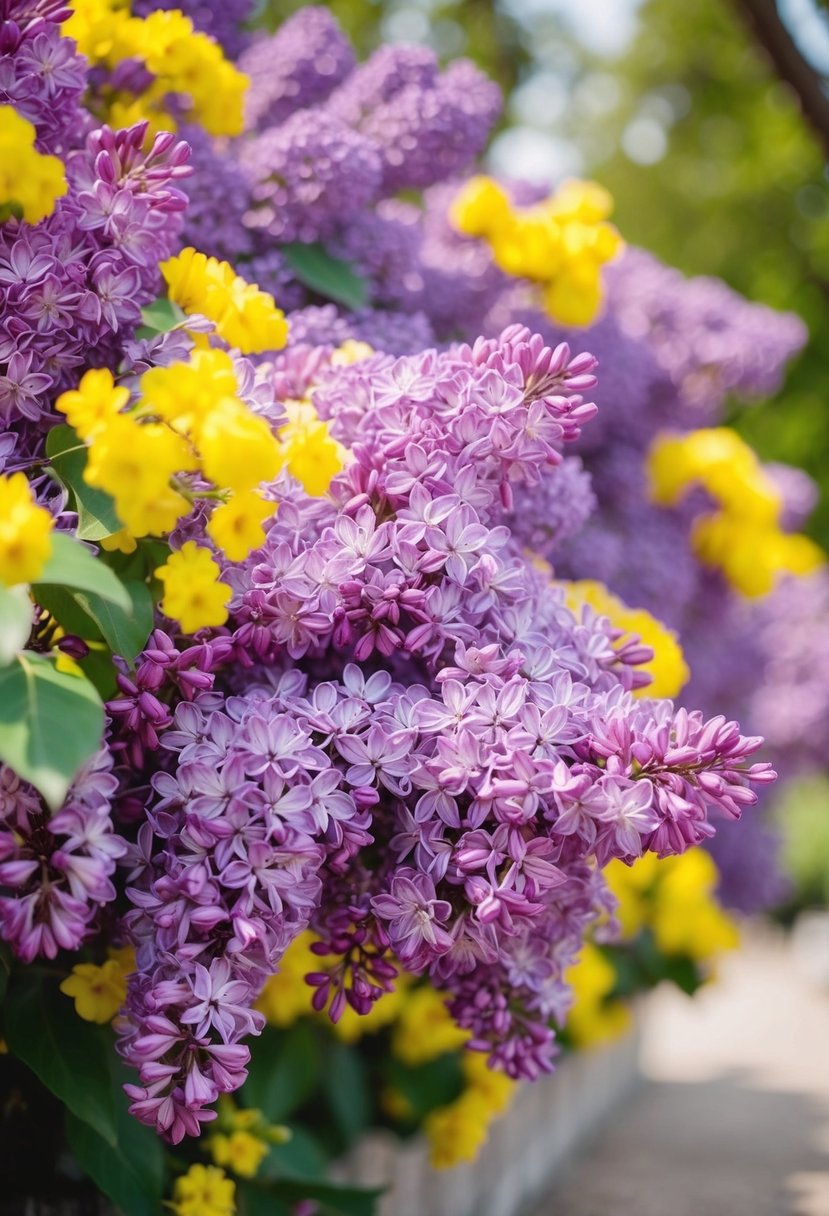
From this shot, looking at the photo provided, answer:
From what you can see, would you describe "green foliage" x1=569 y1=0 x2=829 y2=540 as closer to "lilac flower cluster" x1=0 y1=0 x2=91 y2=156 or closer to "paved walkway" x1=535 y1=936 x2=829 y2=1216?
"paved walkway" x1=535 y1=936 x2=829 y2=1216

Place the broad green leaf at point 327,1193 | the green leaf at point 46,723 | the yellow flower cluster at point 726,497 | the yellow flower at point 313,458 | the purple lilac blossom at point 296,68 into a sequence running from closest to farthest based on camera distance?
the green leaf at point 46,723, the yellow flower at point 313,458, the broad green leaf at point 327,1193, the purple lilac blossom at point 296,68, the yellow flower cluster at point 726,497

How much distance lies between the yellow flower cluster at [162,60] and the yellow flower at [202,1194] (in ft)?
3.79

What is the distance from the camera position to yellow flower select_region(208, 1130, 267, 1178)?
138cm

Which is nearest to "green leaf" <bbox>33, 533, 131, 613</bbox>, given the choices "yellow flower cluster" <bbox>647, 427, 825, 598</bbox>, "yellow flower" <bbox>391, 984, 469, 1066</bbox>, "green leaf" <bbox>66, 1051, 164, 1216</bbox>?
"green leaf" <bbox>66, 1051, 164, 1216</bbox>

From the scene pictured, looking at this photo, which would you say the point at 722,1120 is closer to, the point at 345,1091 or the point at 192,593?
the point at 345,1091

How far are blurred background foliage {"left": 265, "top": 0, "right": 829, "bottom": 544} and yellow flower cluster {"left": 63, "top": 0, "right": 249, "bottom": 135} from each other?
4.03m

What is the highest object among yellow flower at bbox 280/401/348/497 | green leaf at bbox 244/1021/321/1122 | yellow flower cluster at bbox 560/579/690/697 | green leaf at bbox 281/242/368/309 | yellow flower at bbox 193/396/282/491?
yellow flower at bbox 193/396/282/491

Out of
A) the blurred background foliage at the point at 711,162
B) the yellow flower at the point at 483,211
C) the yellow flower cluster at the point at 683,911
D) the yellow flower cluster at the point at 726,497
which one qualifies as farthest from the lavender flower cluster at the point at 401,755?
the blurred background foliage at the point at 711,162

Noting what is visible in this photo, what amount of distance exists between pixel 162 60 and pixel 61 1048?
103 cm

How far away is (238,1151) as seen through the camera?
4.52 feet

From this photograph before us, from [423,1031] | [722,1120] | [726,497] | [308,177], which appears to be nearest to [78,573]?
[308,177]

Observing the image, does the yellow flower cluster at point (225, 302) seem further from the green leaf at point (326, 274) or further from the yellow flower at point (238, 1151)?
the yellow flower at point (238, 1151)

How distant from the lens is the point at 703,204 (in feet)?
22.8

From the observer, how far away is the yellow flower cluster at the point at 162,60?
1265 mm
